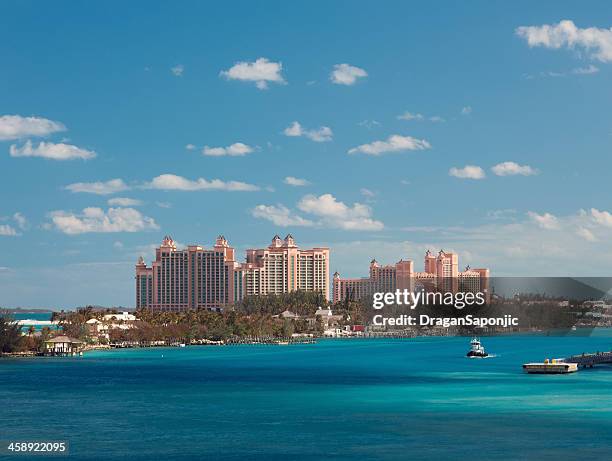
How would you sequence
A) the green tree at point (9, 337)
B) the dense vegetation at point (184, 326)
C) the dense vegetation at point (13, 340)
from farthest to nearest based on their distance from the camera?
the dense vegetation at point (184, 326) < the dense vegetation at point (13, 340) < the green tree at point (9, 337)

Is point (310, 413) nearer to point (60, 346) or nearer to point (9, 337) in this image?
point (9, 337)

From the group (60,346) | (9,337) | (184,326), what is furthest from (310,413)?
(184,326)

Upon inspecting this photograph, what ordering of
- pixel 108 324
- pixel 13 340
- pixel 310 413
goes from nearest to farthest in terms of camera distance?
pixel 310 413, pixel 13 340, pixel 108 324

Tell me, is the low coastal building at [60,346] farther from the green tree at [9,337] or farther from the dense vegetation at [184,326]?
the dense vegetation at [184,326]

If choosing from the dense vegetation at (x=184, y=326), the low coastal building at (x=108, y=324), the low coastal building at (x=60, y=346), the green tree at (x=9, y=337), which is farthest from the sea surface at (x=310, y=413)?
the dense vegetation at (x=184, y=326)

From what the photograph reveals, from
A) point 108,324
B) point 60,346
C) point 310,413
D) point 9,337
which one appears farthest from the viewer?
point 108,324
